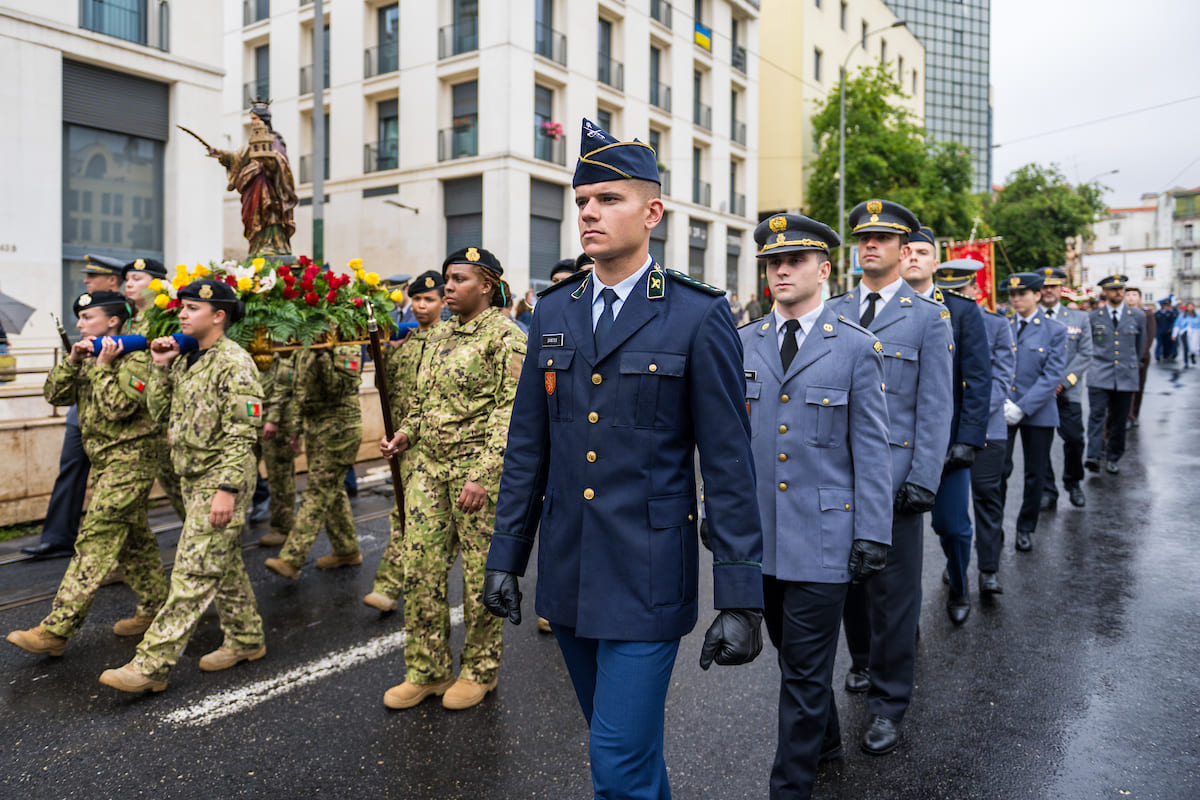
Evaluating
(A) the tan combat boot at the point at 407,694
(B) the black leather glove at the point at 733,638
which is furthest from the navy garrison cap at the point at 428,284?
(B) the black leather glove at the point at 733,638

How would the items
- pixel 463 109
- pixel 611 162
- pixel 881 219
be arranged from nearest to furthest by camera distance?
pixel 611 162, pixel 881 219, pixel 463 109

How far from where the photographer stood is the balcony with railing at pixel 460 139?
84.4 feet

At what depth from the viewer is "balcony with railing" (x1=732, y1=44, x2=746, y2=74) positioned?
35906 mm

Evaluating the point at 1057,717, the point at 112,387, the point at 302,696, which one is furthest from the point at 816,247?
the point at 112,387

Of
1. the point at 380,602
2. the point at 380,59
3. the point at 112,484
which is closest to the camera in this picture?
the point at 112,484

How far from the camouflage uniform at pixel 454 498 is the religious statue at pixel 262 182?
15.1ft

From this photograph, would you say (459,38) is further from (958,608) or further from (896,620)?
(896,620)

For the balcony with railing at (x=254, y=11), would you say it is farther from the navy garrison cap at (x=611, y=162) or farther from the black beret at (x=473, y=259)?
the navy garrison cap at (x=611, y=162)

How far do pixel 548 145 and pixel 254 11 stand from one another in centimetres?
1250

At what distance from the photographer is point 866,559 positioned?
3260 mm

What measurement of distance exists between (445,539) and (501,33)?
2318 centimetres

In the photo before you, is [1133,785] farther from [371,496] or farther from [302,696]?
[371,496]

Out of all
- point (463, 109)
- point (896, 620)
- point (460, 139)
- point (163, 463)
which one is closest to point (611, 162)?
point (896, 620)

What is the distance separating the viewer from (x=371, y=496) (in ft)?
30.1
